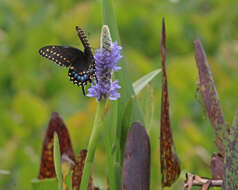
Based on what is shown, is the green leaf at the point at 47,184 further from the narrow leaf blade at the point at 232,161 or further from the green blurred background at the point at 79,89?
the green blurred background at the point at 79,89

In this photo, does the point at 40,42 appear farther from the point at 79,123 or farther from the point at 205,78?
the point at 205,78

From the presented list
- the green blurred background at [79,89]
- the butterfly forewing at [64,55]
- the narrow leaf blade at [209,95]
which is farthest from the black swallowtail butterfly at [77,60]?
the green blurred background at [79,89]

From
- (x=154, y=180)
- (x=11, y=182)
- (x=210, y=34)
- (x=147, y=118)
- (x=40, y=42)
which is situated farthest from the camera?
(x=210, y=34)

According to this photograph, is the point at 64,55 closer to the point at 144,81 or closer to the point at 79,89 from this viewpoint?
the point at 144,81

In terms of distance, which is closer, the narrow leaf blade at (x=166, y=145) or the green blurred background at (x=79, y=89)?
the narrow leaf blade at (x=166, y=145)

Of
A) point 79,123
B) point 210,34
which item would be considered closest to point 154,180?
point 79,123

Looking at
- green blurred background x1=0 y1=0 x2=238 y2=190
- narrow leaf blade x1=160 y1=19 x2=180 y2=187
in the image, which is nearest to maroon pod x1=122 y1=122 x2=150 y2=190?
narrow leaf blade x1=160 y1=19 x2=180 y2=187

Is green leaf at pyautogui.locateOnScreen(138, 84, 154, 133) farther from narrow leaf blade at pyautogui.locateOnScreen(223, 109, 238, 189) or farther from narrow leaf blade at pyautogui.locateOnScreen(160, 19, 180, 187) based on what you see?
narrow leaf blade at pyautogui.locateOnScreen(223, 109, 238, 189)
